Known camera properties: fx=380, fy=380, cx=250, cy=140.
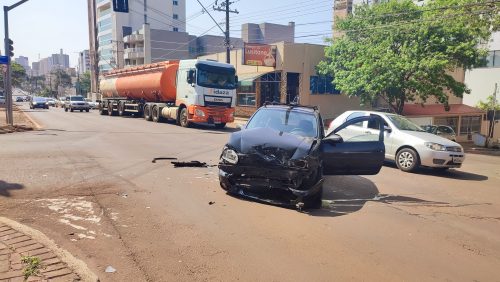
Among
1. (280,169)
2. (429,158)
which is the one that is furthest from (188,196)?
(429,158)

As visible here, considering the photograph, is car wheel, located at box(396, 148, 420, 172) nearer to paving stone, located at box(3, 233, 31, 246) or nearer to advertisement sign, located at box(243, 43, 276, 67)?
paving stone, located at box(3, 233, 31, 246)

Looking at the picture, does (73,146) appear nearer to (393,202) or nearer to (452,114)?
(393,202)

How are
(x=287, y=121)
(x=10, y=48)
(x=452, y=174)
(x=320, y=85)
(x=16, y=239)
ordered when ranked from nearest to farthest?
(x=16, y=239)
(x=287, y=121)
(x=452, y=174)
(x=10, y=48)
(x=320, y=85)

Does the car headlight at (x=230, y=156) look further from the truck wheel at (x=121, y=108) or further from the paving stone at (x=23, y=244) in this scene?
the truck wheel at (x=121, y=108)

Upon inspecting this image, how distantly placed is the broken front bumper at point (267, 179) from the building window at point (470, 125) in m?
35.7

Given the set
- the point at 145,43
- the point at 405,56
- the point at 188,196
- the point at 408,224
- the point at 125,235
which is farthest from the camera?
the point at 145,43

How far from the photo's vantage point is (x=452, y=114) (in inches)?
1340

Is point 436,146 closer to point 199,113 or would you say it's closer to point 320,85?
point 199,113

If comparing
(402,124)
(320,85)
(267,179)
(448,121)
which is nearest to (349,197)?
(267,179)

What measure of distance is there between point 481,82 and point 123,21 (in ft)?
247

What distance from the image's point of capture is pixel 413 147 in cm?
1009

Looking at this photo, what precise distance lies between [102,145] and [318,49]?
74.6 feet

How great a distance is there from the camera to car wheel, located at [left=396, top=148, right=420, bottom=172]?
10.0m

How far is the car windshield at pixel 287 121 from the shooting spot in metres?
7.13
